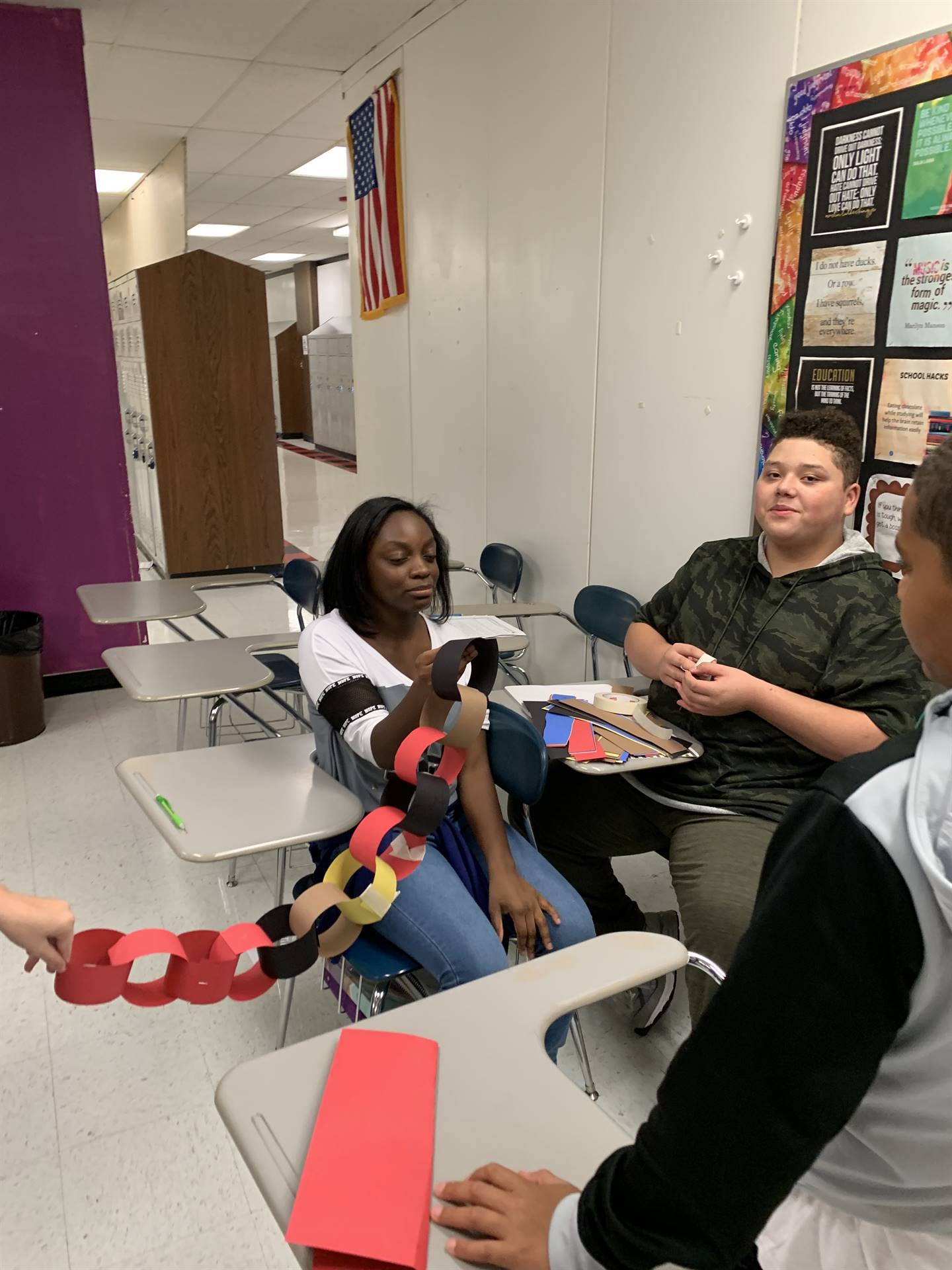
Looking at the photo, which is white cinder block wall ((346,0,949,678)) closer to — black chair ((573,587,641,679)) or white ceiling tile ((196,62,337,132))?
black chair ((573,587,641,679))

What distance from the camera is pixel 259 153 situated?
21.7ft

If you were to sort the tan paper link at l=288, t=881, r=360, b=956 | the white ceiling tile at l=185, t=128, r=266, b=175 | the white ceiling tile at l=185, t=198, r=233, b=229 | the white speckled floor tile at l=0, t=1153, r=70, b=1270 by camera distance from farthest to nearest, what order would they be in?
1. the white ceiling tile at l=185, t=198, r=233, b=229
2. the white ceiling tile at l=185, t=128, r=266, b=175
3. the white speckled floor tile at l=0, t=1153, r=70, b=1270
4. the tan paper link at l=288, t=881, r=360, b=956

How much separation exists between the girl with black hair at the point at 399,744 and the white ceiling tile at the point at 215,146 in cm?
520

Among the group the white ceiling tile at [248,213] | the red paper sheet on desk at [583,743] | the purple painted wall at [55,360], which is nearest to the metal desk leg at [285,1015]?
the red paper sheet on desk at [583,743]

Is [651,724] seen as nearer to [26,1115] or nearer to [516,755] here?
[516,755]

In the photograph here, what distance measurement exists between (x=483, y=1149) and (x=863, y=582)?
1.50 metres

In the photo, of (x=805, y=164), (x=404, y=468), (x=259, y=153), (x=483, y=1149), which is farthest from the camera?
(x=259, y=153)

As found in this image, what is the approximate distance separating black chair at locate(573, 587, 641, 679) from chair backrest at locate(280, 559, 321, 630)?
104cm

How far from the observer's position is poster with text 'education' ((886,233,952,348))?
197 centimetres

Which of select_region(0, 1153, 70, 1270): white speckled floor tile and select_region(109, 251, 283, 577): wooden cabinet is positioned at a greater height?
select_region(109, 251, 283, 577): wooden cabinet

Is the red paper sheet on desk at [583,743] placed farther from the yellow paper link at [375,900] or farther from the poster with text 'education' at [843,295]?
the poster with text 'education' at [843,295]

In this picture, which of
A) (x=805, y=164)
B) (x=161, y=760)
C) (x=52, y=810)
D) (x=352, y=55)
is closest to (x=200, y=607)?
(x=52, y=810)

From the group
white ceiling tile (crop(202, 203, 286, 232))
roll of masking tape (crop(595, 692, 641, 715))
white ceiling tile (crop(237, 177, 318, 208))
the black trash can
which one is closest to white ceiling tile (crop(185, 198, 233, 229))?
white ceiling tile (crop(202, 203, 286, 232))

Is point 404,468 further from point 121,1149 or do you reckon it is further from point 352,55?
point 121,1149
